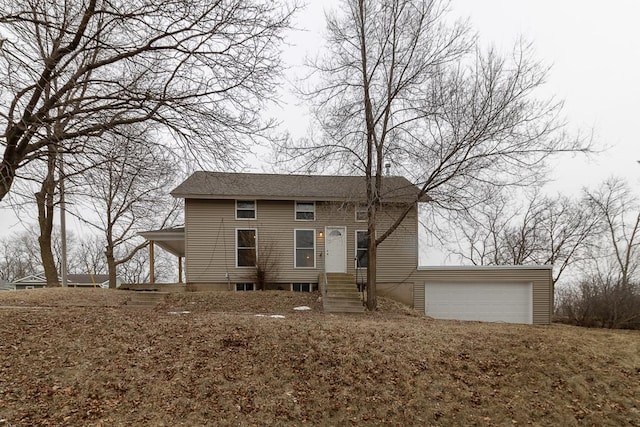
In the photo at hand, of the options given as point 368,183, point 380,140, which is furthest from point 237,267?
point 380,140

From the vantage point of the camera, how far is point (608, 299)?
54.6ft

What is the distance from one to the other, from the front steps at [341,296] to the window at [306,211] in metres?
2.48

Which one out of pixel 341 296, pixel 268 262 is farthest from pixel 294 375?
pixel 268 262

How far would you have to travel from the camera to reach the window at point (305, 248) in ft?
53.9

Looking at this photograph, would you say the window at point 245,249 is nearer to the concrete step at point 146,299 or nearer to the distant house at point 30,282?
the concrete step at point 146,299

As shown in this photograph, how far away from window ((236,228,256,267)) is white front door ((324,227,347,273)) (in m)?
2.96

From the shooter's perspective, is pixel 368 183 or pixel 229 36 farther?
pixel 368 183

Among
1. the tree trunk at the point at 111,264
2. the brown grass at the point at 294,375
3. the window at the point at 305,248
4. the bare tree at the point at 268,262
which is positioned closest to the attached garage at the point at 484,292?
the window at the point at 305,248

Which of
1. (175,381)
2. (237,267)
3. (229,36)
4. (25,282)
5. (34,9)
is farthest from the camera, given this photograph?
(25,282)

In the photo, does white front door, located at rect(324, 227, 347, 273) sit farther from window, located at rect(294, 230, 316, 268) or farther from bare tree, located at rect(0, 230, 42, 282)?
bare tree, located at rect(0, 230, 42, 282)

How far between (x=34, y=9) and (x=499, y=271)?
17.1 metres

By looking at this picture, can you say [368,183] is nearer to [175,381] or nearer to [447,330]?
[447,330]

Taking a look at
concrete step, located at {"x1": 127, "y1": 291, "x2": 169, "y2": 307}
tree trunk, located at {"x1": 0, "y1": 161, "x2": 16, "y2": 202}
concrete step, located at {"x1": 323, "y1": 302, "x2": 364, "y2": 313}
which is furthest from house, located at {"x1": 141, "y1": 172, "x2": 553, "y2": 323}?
tree trunk, located at {"x1": 0, "y1": 161, "x2": 16, "y2": 202}

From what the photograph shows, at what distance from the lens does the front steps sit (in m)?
12.8
